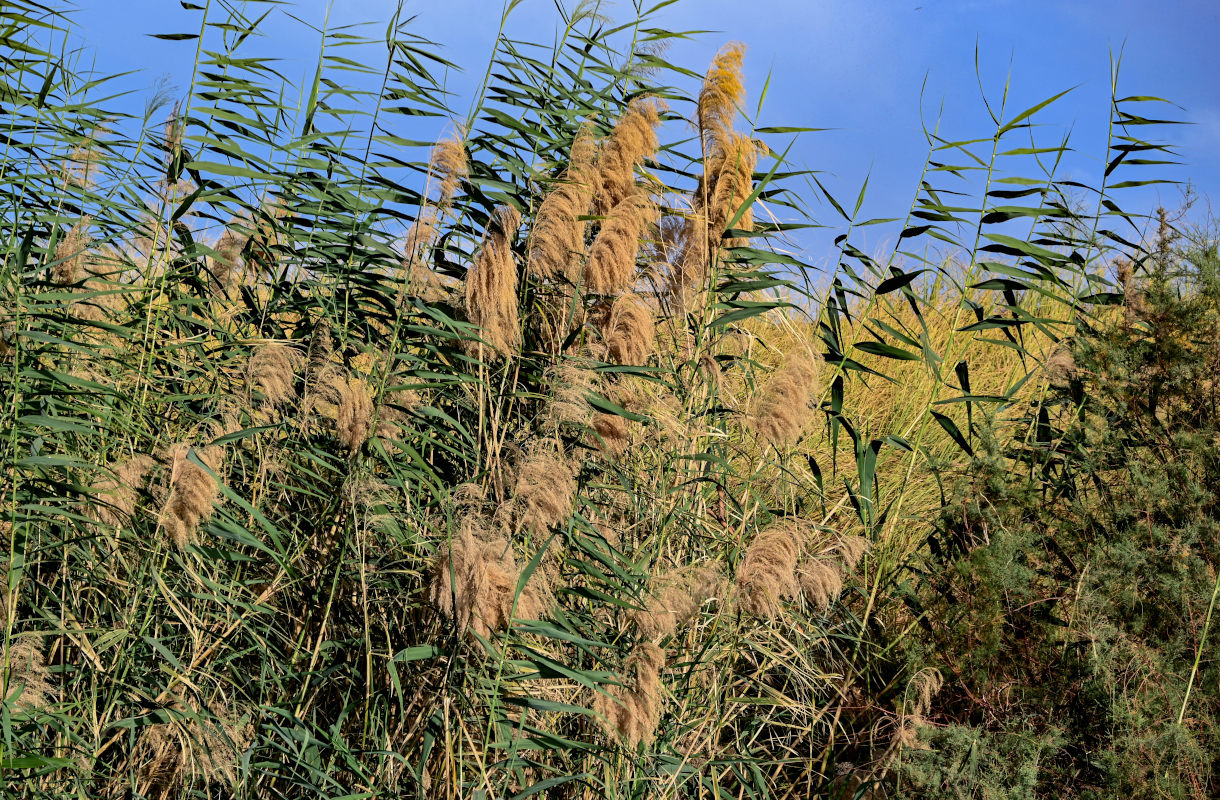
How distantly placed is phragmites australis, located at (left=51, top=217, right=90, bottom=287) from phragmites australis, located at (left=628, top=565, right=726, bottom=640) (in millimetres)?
2411

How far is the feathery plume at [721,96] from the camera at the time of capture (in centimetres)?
361

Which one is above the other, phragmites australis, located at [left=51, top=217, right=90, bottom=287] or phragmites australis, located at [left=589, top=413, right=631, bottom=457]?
phragmites australis, located at [left=51, top=217, right=90, bottom=287]

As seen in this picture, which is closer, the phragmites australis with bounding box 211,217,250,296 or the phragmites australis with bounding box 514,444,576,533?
the phragmites australis with bounding box 514,444,576,533

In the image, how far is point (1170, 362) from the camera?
3.73 meters

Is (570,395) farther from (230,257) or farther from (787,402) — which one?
(230,257)

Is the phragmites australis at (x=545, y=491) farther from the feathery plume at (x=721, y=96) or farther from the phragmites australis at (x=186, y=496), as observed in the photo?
the feathery plume at (x=721, y=96)

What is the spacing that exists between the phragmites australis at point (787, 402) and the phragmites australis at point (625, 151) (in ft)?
2.67

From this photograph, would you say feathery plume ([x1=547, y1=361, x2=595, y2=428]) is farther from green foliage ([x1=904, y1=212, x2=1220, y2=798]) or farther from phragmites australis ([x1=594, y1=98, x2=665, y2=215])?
green foliage ([x1=904, y1=212, x2=1220, y2=798])

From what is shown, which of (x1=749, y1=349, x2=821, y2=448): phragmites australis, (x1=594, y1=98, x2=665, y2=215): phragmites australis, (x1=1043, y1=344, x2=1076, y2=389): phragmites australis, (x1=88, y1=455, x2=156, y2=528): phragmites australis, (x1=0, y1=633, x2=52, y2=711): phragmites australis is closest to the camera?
(x1=0, y1=633, x2=52, y2=711): phragmites australis

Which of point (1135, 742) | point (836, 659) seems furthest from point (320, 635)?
point (1135, 742)

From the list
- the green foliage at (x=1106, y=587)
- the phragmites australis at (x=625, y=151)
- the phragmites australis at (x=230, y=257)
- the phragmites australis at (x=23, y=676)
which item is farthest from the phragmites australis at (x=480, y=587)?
the phragmites australis at (x=230, y=257)

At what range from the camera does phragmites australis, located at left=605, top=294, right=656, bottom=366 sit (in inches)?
124

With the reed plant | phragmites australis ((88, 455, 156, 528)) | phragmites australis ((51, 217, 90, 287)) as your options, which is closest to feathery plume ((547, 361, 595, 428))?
the reed plant

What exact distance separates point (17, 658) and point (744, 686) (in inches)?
92.5
